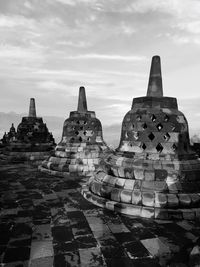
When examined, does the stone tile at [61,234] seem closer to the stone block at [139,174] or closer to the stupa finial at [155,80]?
the stone block at [139,174]

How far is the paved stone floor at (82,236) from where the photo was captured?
13.4 ft

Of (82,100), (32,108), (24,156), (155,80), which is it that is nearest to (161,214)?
(155,80)

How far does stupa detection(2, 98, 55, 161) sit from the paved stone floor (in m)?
8.72

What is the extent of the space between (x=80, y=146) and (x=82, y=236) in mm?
8096

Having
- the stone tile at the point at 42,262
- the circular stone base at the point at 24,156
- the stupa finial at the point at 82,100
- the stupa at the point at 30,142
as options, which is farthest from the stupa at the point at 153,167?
the stupa at the point at 30,142

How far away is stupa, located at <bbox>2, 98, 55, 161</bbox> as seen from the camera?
640 inches

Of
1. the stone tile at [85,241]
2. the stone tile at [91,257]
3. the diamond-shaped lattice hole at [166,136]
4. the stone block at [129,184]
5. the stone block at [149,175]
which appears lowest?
the stone tile at [91,257]

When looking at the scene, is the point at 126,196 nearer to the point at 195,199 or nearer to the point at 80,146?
the point at 195,199

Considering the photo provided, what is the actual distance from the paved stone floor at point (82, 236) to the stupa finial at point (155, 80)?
4.33 metres

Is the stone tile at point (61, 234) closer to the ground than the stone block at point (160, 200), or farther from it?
closer to the ground

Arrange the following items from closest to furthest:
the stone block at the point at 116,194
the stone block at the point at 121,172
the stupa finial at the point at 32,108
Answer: the stone block at the point at 116,194, the stone block at the point at 121,172, the stupa finial at the point at 32,108

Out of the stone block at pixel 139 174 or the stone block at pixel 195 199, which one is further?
the stone block at pixel 139 174

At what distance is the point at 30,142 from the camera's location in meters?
17.1

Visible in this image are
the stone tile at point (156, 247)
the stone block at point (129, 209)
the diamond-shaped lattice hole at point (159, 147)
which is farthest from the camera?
the diamond-shaped lattice hole at point (159, 147)
